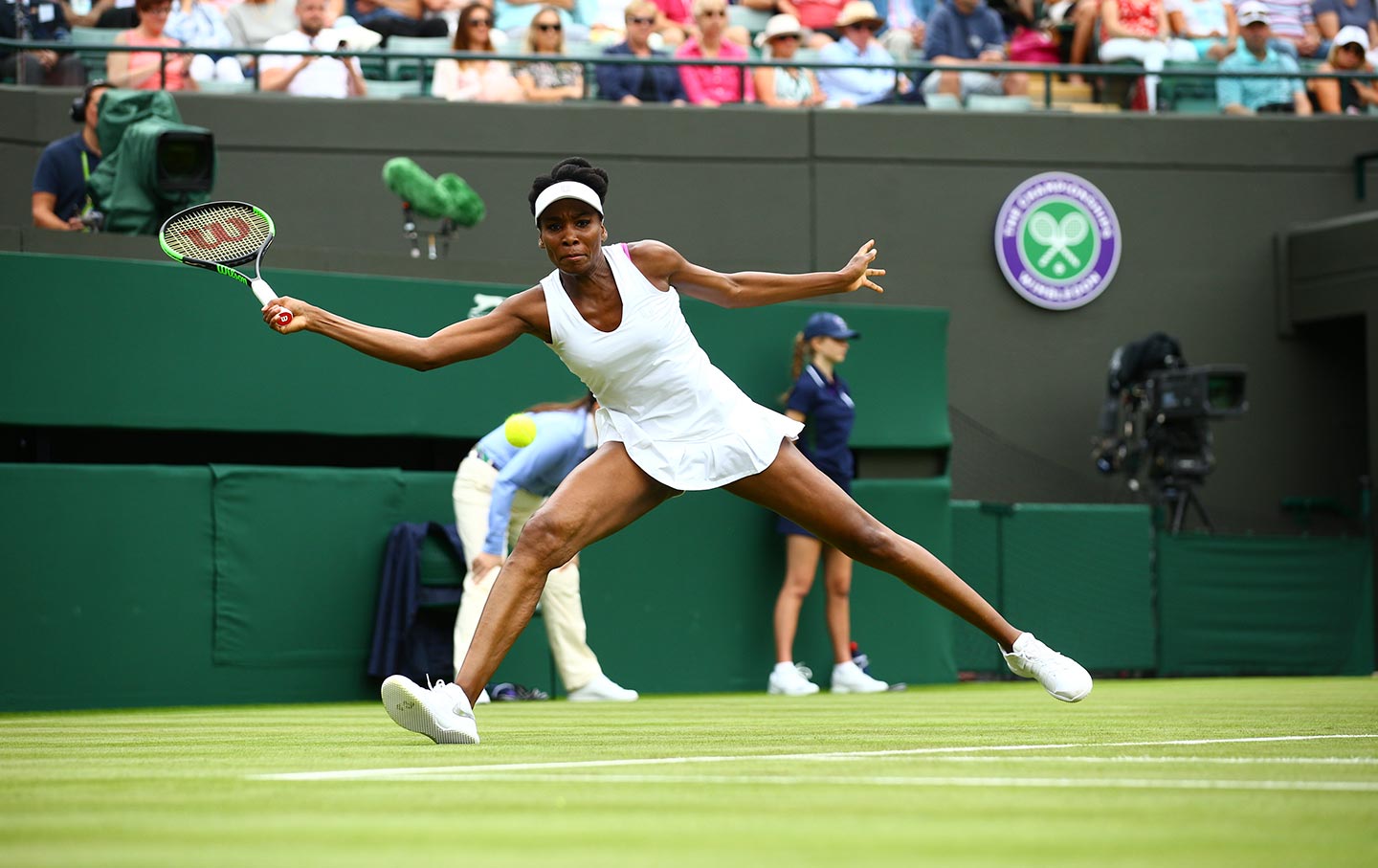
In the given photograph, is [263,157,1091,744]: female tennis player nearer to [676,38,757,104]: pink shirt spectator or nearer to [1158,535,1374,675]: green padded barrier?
[1158,535,1374,675]: green padded barrier

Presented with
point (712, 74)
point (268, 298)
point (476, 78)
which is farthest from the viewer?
point (712, 74)

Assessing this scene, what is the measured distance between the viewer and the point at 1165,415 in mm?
14109

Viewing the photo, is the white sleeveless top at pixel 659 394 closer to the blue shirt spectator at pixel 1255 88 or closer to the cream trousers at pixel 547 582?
the cream trousers at pixel 547 582

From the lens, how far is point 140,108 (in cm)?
1054

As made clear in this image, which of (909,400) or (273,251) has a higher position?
(273,251)

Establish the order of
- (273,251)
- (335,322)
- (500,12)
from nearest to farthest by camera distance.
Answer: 1. (335,322)
2. (273,251)
3. (500,12)

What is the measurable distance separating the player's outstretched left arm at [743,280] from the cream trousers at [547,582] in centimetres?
397

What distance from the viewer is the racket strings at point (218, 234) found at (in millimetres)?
6617

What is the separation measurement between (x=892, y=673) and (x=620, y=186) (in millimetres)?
4748

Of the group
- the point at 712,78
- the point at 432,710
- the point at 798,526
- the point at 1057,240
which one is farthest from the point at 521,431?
the point at 1057,240

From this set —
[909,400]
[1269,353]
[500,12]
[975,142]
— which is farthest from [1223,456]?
[500,12]

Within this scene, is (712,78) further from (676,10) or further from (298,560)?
(298,560)

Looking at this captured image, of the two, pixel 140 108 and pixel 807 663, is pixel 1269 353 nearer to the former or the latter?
pixel 807 663

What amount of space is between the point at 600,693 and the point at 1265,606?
6.06 metres
